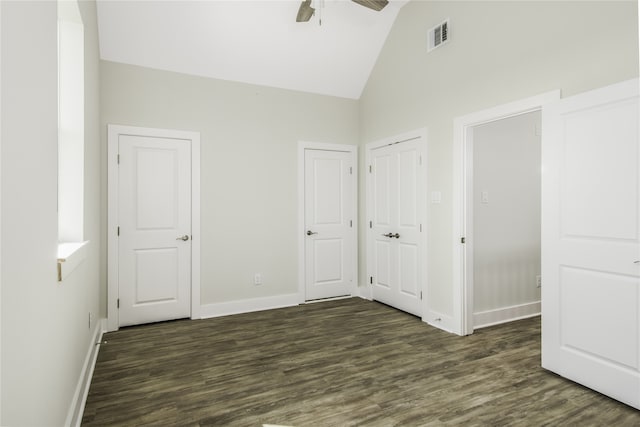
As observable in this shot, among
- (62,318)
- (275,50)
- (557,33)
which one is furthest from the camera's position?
(275,50)

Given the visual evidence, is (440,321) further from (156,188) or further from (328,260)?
(156,188)

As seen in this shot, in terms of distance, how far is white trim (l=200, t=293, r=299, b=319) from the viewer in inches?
162

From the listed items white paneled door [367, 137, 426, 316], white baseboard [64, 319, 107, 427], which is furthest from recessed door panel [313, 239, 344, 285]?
white baseboard [64, 319, 107, 427]

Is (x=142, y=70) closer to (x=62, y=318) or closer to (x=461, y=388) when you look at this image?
(x=62, y=318)

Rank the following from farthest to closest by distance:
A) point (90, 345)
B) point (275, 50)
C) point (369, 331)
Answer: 1. point (275, 50)
2. point (369, 331)
3. point (90, 345)

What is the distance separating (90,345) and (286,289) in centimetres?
226

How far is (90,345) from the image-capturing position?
2.81 metres

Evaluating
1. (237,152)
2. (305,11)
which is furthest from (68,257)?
(305,11)

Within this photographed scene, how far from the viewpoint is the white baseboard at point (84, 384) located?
1954 millimetres

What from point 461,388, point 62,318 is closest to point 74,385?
point 62,318

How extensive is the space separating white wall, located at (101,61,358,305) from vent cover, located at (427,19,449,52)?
1.56 metres

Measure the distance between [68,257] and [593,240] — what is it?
3.14 meters

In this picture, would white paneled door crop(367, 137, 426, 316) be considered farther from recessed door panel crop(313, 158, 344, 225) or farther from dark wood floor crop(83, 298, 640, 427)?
dark wood floor crop(83, 298, 640, 427)

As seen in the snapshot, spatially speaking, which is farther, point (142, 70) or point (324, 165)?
point (324, 165)
